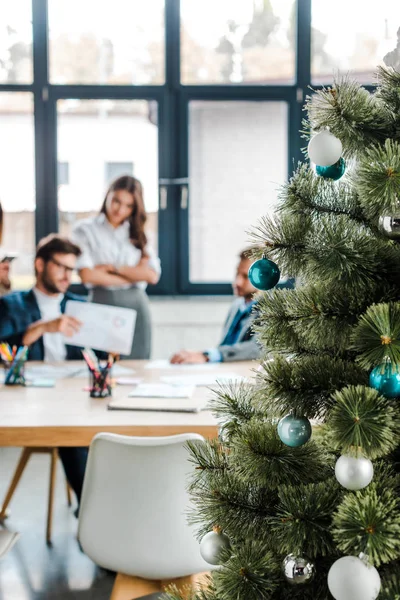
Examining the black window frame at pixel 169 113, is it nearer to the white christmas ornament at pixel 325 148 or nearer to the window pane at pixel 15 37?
the window pane at pixel 15 37

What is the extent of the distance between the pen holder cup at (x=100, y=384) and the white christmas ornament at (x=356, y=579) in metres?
1.91

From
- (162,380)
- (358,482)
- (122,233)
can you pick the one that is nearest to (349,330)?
(358,482)

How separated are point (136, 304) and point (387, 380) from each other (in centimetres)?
340

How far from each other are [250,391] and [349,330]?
0.20 metres

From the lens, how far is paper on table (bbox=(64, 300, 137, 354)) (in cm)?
343

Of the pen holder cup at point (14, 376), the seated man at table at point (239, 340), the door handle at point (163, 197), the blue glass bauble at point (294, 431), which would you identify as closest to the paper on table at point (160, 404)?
the pen holder cup at point (14, 376)

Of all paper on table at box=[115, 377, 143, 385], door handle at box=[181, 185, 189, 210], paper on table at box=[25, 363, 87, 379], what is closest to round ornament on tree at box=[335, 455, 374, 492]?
paper on table at box=[115, 377, 143, 385]

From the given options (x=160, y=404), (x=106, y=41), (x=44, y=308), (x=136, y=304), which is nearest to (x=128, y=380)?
(x=160, y=404)

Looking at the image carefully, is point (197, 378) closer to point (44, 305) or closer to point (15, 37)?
point (44, 305)

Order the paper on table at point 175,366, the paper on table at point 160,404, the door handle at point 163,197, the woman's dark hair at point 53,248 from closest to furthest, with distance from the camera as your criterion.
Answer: the paper on table at point 160,404, the paper on table at point 175,366, the woman's dark hair at point 53,248, the door handle at point 163,197

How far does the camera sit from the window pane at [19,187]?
491 cm

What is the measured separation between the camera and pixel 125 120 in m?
4.95

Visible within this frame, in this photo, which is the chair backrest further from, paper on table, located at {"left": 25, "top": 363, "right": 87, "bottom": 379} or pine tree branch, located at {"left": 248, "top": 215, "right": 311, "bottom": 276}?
paper on table, located at {"left": 25, "top": 363, "right": 87, "bottom": 379}

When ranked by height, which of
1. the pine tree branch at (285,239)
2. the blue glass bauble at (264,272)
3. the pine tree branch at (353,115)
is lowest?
the blue glass bauble at (264,272)
